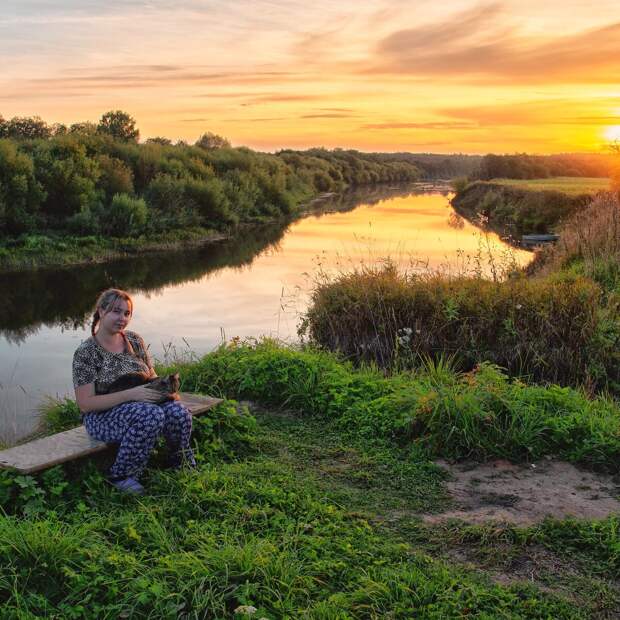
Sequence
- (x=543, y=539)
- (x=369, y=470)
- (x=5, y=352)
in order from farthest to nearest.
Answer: (x=5, y=352)
(x=369, y=470)
(x=543, y=539)

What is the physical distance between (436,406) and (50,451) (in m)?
3.00

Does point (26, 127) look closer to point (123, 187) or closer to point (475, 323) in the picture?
point (123, 187)

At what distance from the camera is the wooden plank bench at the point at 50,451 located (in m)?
4.59

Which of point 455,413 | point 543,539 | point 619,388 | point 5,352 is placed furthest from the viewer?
point 5,352

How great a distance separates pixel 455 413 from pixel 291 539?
2240 millimetres

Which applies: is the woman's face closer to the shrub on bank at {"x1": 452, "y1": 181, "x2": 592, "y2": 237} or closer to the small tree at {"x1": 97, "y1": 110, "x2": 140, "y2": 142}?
the shrub on bank at {"x1": 452, "y1": 181, "x2": 592, "y2": 237}

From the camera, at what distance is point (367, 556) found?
389 cm

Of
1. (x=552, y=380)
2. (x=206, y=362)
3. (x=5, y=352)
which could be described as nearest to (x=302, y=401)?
(x=206, y=362)

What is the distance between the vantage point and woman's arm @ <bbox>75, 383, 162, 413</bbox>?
16.1 ft

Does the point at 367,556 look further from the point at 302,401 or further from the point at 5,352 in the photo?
the point at 5,352

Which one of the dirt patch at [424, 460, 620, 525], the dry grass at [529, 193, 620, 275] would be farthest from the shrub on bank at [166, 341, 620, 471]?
the dry grass at [529, 193, 620, 275]

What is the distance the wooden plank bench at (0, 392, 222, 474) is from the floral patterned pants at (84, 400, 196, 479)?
0.10 meters

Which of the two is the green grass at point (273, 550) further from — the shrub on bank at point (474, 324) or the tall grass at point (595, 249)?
the tall grass at point (595, 249)

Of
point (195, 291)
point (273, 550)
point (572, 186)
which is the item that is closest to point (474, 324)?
point (273, 550)
